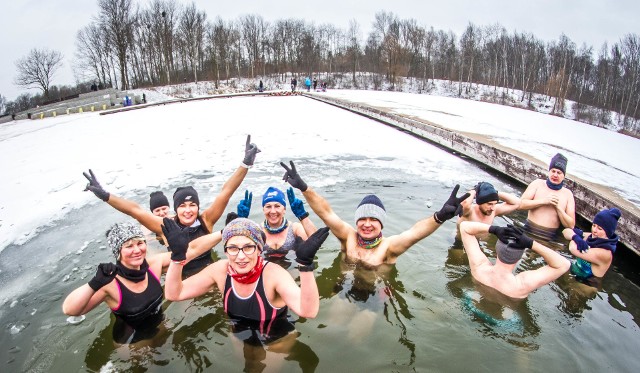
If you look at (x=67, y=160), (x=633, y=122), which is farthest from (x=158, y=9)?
(x=633, y=122)

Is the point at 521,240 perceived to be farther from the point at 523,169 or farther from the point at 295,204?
the point at 523,169

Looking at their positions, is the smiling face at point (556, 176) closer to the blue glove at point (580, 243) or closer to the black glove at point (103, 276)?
the blue glove at point (580, 243)

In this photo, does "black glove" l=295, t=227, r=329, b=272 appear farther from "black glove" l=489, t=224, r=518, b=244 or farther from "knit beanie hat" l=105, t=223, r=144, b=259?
"black glove" l=489, t=224, r=518, b=244

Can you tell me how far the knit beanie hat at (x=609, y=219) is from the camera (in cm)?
344

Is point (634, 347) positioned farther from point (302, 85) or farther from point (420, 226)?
point (302, 85)

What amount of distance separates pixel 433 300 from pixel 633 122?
45274 millimetres

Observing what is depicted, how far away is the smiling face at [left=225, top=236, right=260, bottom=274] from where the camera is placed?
2.42 metres

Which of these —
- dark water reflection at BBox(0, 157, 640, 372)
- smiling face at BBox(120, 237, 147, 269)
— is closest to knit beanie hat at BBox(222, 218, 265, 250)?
smiling face at BBox(120, 237, 147, 269)

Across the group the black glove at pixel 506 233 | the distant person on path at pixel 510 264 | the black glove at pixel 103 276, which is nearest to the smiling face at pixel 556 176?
the distant person on path at pixel 510 264

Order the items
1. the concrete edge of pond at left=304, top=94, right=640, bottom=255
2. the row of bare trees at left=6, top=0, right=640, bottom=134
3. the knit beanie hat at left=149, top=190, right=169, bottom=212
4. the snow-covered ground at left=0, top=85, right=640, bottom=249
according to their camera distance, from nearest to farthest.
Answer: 1. the knit beanie hat at left=149, top=190, right=169, bottom=212
2. the concrete edge of pond at left=304, top=94, right=640, bottom=255
3. the snow-covered ground at left=0, top=85, right=640, bottom=249
4. the row of bare trees at left=6, top=0, right=640, bottom=134

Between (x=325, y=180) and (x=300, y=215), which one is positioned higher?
(x=300, y=215)

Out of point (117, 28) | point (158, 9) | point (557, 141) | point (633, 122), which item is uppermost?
point (158, 9)

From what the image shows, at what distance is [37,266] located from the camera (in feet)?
13.4

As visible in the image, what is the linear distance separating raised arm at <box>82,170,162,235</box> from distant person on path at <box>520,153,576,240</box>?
4.75 metres
